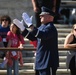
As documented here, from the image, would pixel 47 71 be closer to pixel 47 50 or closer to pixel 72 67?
pixel 47 50

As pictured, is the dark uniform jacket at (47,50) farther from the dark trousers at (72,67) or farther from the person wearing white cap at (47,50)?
the dark trousers at (72,67)

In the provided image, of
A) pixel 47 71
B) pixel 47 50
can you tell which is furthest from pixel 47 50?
pixel 47 71

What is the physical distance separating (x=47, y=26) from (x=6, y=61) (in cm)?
139

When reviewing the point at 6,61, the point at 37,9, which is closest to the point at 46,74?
the point at 6,61

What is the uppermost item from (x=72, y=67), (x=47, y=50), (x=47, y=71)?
(x=47, y=50)

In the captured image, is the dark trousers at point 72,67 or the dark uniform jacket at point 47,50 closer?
the dark uniform jacket at point 47,50

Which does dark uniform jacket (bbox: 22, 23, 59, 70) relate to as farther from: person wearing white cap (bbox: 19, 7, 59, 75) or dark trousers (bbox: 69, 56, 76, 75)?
dark trousers (bbox: 69, 56, 76, 75)

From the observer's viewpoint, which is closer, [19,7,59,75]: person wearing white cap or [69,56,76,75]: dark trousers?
[19,7,59,75]: person wearing white cap

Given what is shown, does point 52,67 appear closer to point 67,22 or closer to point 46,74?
point 46,74

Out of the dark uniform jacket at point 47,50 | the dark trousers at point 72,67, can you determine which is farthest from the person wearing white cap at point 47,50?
the dark trousers at point 72,67

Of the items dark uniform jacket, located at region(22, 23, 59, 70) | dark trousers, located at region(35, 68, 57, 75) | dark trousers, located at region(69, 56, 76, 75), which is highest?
dark uniform jacket, located at region(22, 23, 59, 70)

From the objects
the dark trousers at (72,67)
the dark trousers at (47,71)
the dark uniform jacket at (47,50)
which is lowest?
the dark trousers at (72,67)

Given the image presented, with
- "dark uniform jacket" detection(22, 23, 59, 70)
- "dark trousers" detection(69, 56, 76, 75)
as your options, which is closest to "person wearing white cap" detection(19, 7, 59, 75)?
"dark uniform jacket" detection(22, 23, 59, 70)

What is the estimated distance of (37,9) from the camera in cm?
874
